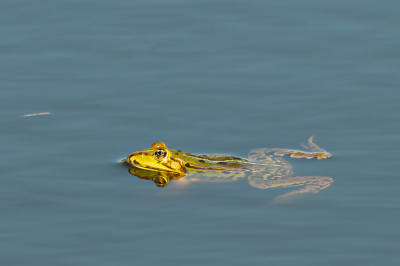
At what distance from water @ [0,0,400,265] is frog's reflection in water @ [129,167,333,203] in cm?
19

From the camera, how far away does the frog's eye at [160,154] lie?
1131 centimetres

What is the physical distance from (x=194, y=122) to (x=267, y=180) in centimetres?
213

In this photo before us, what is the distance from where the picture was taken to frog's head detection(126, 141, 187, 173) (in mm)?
11352

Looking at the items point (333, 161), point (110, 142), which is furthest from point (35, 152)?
point (333, 161)

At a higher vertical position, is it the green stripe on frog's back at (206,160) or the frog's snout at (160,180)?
the green stripe on frog's back at (206,160)

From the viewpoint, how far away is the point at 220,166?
11.6 meters

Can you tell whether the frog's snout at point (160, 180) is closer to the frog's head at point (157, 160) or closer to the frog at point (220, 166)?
the frog at point (220, 166)

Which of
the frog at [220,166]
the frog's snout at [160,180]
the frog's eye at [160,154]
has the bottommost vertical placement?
the frog's snout at [160,180]

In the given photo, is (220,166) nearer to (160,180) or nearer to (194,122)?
(160,180)

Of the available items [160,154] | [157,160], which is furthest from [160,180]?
[160,154]

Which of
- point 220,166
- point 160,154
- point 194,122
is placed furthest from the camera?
point 194,122

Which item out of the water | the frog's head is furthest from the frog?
the water

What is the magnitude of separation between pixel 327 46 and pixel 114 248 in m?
8.75

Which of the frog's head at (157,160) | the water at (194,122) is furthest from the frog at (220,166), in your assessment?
the water at (194,122)
